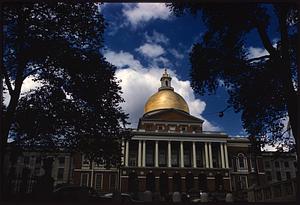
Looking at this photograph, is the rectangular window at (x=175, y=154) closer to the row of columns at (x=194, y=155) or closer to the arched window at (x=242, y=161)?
the row of columns at (x=194, y=155)

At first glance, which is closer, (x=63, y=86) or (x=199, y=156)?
(x=63, y=86)

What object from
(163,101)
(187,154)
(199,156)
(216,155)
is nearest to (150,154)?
(187,154)

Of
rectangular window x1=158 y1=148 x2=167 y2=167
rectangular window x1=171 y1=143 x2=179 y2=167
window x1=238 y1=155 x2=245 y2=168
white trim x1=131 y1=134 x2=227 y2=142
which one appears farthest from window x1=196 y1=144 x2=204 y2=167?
window x1=238 y1=155 x2=245 y2=168

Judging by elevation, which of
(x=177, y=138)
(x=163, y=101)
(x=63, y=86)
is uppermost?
(x=163, y=101)

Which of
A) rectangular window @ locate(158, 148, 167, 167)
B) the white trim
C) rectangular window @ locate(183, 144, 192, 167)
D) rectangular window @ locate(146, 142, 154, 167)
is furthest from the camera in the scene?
rectangular window @ locate(183, 144, 192, 167)

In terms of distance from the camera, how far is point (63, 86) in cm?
815

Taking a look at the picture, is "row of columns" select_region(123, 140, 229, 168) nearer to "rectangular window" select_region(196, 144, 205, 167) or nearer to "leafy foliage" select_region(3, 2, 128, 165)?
"rectangular window" select_region(196, 144, 205, 167)

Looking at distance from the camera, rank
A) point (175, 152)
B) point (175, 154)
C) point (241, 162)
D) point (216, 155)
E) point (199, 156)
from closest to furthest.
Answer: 1. point (216, 155)
2. point (175, 154)
3. point (175, 152)
4. point (199, 156)
5. point (241, 162)

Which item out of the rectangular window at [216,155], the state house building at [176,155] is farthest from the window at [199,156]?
the rectangular window at [216,155]

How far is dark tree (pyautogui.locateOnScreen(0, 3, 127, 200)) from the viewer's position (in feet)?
21.9

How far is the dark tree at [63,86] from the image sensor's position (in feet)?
21.9

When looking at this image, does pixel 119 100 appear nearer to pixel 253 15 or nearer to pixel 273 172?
pixel 253 15

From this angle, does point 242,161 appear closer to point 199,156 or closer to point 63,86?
point 199,156

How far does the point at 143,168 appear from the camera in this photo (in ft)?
110
